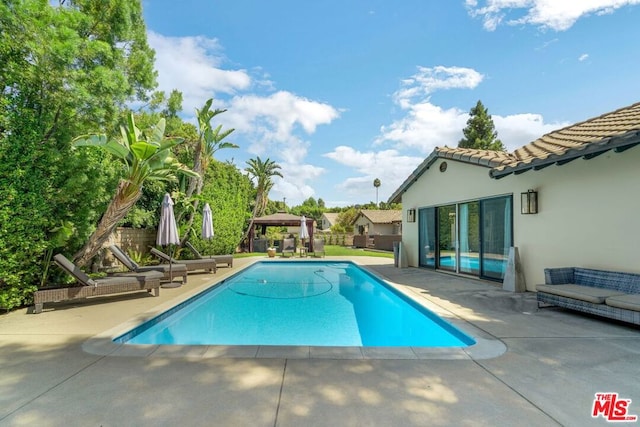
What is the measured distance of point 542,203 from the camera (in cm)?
812

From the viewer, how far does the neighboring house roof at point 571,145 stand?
5.68 m

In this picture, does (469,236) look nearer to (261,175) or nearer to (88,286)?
(88,286)

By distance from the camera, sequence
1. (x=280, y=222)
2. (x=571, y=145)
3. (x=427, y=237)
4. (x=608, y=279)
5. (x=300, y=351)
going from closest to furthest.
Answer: (x=300, y=351), (x=608, y=279), (x=571, y=145), (x=427, y=237), (x=280, y=222)

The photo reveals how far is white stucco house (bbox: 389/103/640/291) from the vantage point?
246 inches

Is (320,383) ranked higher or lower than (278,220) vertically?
lower

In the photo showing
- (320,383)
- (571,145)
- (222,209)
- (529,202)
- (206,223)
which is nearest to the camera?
(320,383)

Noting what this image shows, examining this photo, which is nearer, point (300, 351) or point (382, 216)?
point (300, 351)

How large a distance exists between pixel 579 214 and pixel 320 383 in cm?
732

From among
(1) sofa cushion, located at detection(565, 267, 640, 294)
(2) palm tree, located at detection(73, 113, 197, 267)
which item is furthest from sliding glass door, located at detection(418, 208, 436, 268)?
(2) palm tree, located at detection(73, 113, 197, 267)

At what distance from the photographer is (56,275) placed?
744 cm

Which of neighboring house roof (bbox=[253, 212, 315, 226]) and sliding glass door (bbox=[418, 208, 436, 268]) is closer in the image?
sliding glass door (bbox=[418, 208, 436, 268])

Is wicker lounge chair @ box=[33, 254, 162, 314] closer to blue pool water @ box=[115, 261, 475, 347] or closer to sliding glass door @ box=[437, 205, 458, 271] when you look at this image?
blue pool water @ box=[115, 261, 475, 347]
